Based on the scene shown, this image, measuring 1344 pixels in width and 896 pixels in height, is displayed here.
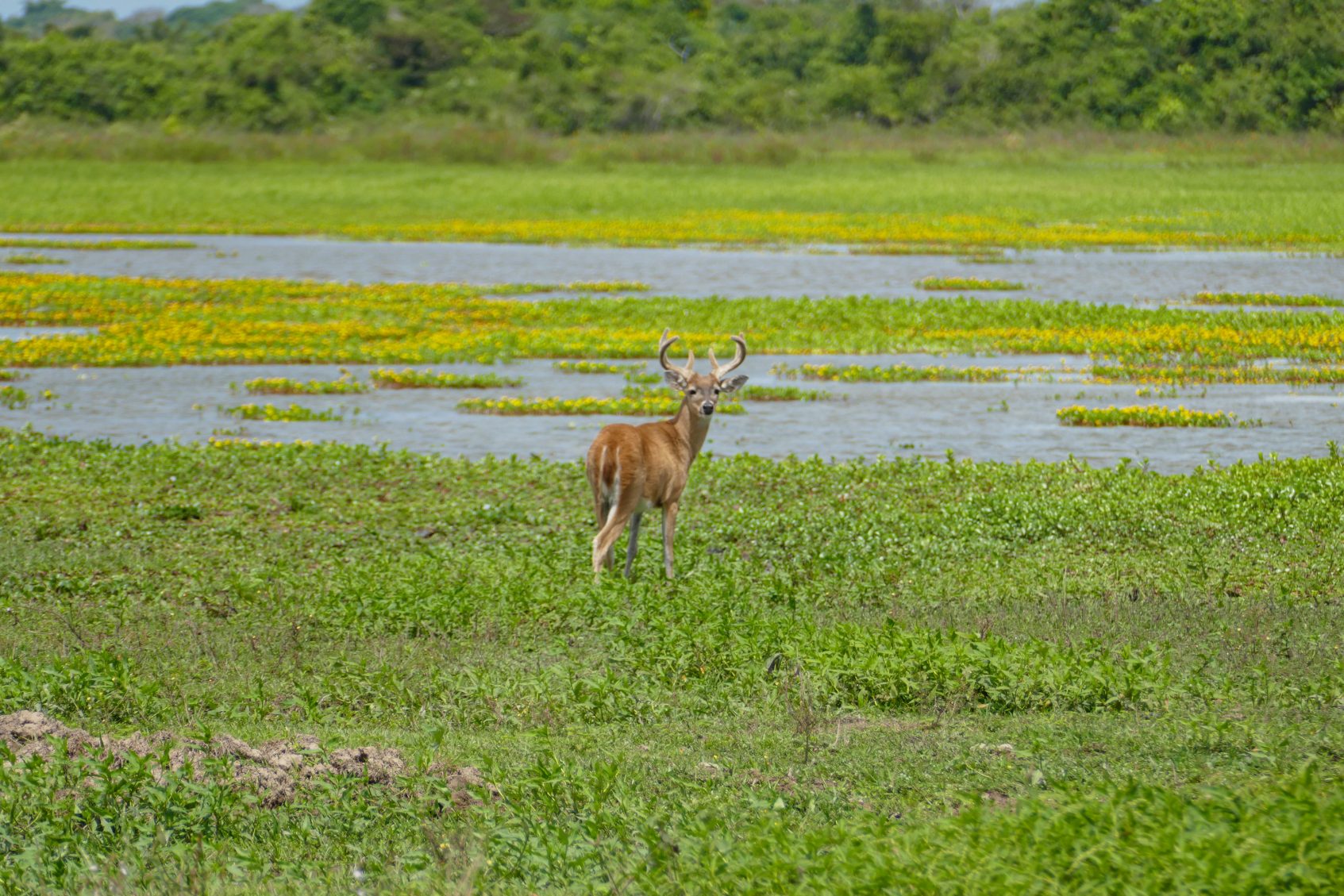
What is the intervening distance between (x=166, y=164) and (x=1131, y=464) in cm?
6539

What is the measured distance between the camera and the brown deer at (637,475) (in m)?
12.3

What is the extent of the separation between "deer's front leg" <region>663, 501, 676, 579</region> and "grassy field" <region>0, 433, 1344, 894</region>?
0.55ft

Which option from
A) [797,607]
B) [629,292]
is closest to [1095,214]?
Result: [629,292]

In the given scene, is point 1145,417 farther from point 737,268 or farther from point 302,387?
point 737,268

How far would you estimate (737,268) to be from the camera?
38.6 meters

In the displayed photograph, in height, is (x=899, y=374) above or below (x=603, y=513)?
below

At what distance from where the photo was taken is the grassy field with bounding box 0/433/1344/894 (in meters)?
6.46

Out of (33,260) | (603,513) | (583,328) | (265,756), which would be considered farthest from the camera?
(33,260)


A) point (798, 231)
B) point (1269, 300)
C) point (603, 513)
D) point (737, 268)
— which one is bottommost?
point (798, 231)

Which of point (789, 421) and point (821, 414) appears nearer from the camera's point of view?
point (789, 421)

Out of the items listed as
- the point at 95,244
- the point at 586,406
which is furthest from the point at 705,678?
the point at 95,244

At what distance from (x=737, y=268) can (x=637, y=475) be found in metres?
26.6

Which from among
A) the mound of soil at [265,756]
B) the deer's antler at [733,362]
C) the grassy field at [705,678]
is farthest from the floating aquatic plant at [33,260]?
the mound of soil at [265,756]

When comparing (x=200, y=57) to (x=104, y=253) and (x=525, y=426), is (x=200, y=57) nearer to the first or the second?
(x=104, y=253)
